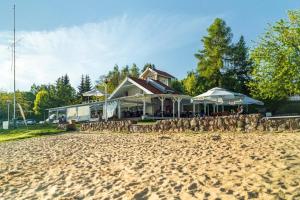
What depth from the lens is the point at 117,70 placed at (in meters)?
73.9

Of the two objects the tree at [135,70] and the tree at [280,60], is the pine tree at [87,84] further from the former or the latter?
the tree at [280,60]

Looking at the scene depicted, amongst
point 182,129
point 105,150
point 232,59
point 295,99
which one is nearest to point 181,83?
point 232,59

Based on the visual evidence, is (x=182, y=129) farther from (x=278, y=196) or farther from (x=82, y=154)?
(x=278, y=196)

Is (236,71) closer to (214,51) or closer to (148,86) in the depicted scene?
(214,51)

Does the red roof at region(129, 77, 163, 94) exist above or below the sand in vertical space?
above

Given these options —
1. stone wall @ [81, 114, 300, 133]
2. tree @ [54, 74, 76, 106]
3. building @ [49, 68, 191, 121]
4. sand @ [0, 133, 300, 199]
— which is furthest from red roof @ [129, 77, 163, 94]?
tree @ [54, 74, 76, 106]

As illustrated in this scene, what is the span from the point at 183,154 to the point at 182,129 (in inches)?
324

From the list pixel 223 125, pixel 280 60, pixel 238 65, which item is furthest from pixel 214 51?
pixel 223 125

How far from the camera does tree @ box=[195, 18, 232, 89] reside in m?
49.4

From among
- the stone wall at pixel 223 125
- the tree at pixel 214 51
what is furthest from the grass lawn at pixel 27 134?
the tree at pixel 214 51

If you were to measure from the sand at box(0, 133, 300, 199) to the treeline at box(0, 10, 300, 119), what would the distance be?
14.8 metres

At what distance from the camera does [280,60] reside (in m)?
26.8

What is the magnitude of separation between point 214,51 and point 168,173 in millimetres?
42771

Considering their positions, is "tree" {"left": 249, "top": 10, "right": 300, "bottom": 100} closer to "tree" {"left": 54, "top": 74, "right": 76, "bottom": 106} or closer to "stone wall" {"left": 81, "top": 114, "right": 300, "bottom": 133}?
"stone wall" {"left": 81, "top": 114, "right": 300, "bottom": 133}
